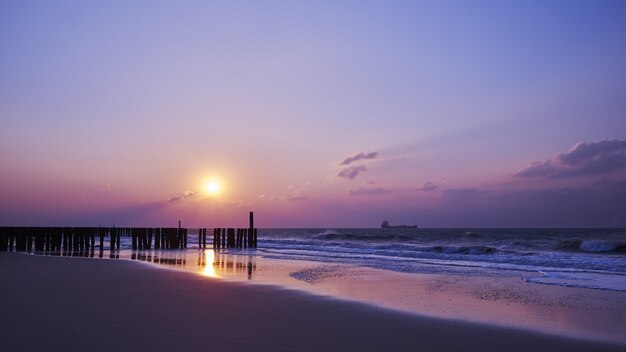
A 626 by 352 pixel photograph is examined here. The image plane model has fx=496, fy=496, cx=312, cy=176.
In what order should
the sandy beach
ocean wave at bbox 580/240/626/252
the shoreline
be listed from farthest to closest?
1. ocean wave at bbox 580/240/626/252
2. the shoreline
3. the sandy beach

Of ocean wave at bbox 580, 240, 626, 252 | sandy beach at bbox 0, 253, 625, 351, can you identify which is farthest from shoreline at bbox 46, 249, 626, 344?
ocean wave at bbox 580, 240, 626, 252

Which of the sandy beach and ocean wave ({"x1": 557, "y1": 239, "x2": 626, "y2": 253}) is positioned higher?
the sandy beach

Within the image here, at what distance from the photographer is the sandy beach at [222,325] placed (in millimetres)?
6758

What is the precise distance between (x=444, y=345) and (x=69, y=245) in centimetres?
3099

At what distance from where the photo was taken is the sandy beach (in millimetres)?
6758

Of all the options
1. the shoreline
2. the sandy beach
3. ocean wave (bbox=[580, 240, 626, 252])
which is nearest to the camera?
the sandy beach

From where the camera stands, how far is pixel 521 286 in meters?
14.8

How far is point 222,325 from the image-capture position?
311 inches

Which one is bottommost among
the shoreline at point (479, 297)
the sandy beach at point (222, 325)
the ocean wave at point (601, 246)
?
the ocean wave at point (601, 246)

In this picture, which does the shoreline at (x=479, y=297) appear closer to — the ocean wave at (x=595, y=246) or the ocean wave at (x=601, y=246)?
the ocean wave at (x=595, y=246)

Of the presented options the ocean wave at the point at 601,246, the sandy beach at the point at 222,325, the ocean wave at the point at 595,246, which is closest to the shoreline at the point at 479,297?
the sandy beach at the point at 222,325

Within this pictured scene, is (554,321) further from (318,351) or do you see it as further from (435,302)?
(318,351)

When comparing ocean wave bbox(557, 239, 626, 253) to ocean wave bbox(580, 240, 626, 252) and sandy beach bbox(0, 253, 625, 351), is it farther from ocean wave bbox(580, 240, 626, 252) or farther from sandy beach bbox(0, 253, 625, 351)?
sandy beach bbox(0, 253, 625, 351)

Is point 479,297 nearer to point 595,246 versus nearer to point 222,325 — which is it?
point 222,325
